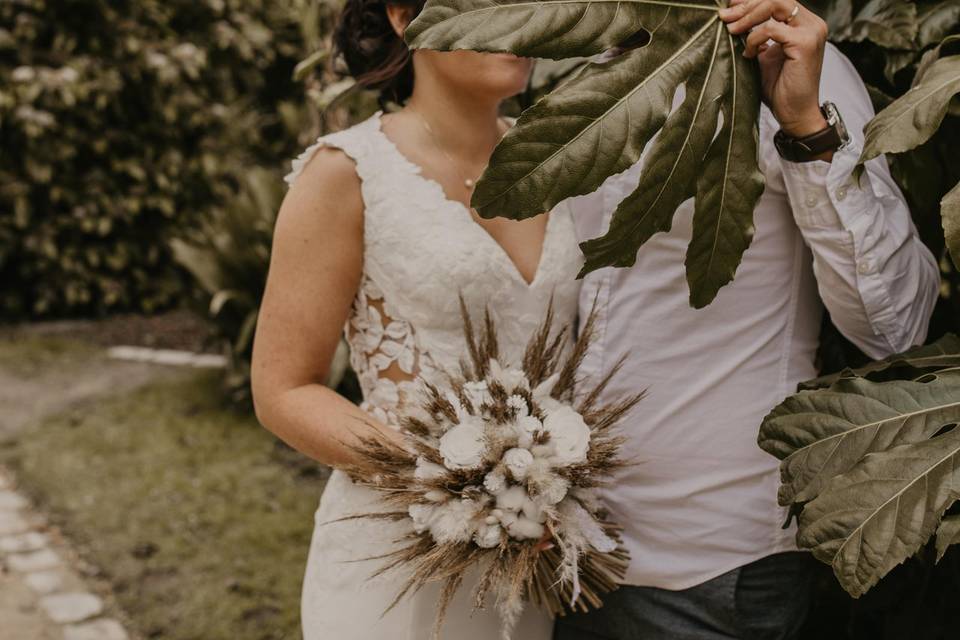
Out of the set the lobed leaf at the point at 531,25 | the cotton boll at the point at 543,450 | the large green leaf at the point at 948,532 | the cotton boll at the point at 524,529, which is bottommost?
the cotton boll at the point at 524,529

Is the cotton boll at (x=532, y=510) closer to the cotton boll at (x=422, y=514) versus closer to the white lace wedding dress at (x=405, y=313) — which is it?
the cotton boll at (x=422, y=514)

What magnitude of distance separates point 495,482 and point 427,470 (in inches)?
3.8

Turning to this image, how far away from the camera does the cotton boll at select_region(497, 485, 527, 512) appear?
4.25 feet

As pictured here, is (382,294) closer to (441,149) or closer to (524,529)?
(441,149)

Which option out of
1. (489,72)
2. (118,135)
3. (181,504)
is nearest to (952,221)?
(489,72)

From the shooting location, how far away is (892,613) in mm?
1866

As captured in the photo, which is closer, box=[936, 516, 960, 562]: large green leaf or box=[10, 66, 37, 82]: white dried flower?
box=[936, 516, 960, 562]: large green leaf

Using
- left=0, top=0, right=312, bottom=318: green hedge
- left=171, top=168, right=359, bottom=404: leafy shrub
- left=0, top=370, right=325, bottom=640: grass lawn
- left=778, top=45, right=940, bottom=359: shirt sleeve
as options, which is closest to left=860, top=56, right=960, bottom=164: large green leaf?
left=778, top=45, right=940, bottom=359: shirt sleeve

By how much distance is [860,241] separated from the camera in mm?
1344

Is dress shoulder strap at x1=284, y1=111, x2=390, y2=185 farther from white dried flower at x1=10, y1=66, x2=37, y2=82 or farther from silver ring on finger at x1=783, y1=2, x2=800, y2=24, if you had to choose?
white dried flower at x1=10, y1=66, x2=37, y2=82

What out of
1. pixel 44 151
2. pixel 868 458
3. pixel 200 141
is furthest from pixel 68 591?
pixel 200 141

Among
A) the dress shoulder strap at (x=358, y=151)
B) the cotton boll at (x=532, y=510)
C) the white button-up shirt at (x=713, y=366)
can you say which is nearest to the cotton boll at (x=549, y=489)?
the cotton boll at (x=532, y=510)

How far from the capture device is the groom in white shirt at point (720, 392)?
1.47 meters

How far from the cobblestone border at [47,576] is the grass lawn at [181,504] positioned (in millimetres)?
89
